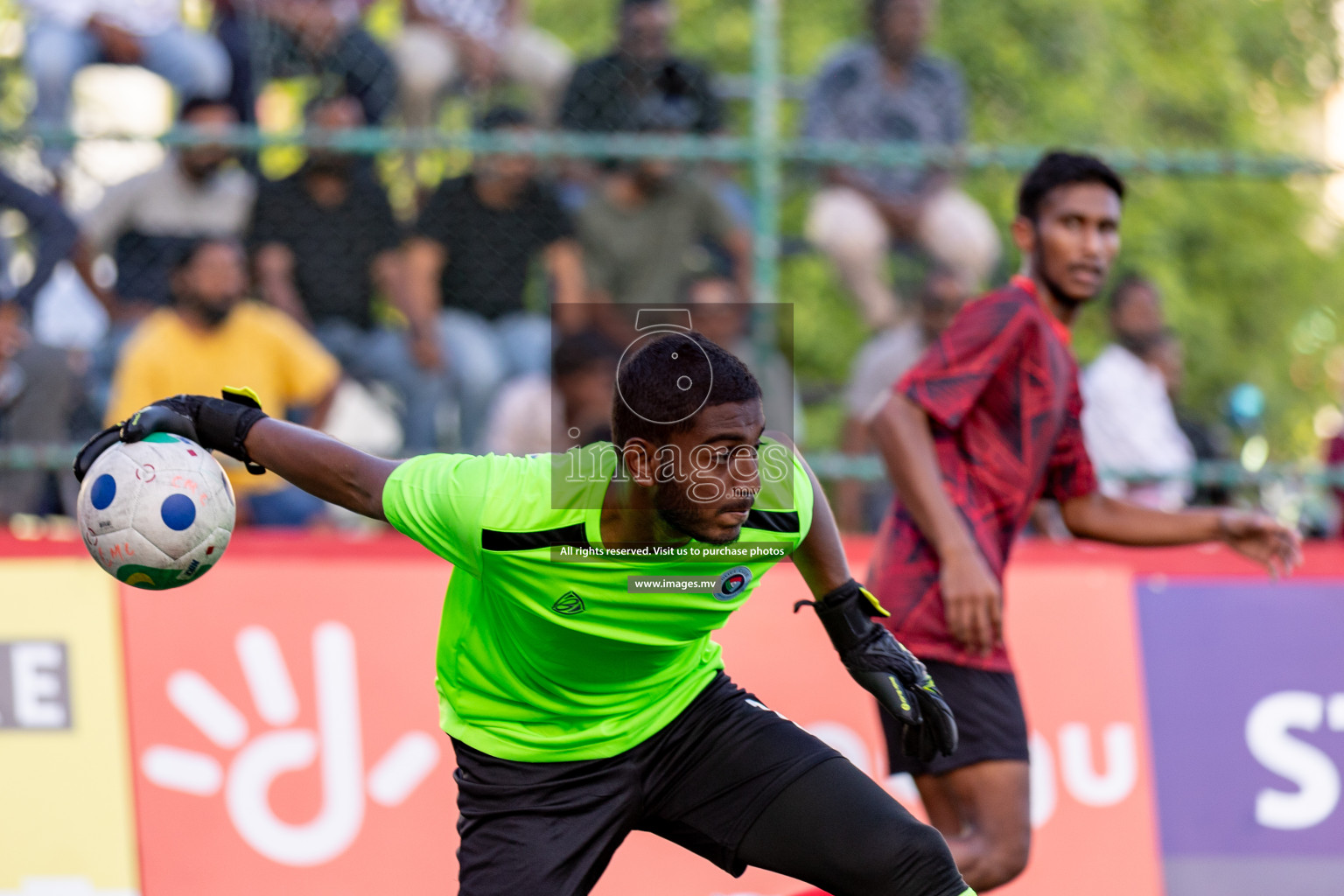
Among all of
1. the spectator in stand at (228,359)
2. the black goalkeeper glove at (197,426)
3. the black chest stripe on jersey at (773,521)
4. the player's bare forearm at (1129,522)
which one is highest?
the spectator in stand at (228,359)

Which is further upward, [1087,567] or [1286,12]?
[1286,12]

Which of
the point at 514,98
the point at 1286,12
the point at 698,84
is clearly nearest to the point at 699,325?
the point at 698,84

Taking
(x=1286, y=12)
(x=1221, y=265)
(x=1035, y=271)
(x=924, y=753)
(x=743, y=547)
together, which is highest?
(x=1286, y=12)

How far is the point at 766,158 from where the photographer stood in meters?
7.07

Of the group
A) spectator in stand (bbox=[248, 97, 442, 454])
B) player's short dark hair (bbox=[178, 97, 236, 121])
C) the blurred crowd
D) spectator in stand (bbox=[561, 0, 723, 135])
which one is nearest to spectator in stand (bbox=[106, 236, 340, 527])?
the blurred crowd

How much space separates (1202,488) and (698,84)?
3344 mm

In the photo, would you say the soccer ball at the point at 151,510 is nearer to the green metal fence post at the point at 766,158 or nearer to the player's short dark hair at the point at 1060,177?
the player's short dark hair at the point at 1060,177

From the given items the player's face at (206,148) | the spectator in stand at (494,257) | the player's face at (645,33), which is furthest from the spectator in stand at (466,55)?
the player's face at (206,148)

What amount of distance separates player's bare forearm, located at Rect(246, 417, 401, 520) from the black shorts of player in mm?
757

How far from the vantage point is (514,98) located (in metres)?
7.93

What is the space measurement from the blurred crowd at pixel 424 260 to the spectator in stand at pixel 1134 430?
2cm

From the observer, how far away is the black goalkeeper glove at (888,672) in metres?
3.64

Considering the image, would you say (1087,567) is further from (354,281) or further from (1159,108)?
(1159,108)

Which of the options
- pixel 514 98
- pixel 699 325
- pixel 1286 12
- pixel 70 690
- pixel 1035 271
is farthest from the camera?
pixel 1286 12
